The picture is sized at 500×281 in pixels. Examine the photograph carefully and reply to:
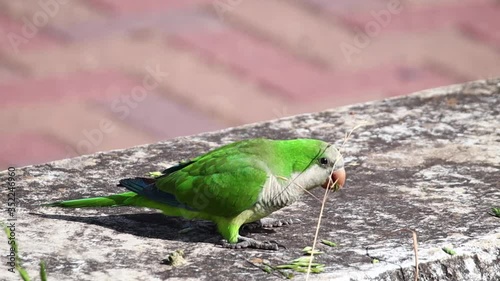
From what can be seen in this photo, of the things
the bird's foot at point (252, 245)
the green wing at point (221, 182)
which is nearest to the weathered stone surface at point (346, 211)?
the bird's foot at point (252, 245)

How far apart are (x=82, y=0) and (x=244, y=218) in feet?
10.3

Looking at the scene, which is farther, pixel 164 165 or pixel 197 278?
pixel 164 165

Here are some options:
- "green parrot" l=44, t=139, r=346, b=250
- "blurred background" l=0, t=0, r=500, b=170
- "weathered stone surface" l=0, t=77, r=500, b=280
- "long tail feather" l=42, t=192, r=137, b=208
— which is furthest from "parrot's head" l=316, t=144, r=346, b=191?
"blurred background" l=0, t=0, r=500, b=170

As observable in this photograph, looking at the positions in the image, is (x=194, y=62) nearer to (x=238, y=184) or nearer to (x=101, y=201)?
(x=101, y=201)

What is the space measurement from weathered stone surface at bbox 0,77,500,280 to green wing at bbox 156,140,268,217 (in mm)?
138

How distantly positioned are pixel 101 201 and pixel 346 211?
846 mm

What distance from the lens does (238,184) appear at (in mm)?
3328

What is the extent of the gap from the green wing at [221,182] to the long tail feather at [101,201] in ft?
0.44

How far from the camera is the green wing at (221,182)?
3316 millimetres

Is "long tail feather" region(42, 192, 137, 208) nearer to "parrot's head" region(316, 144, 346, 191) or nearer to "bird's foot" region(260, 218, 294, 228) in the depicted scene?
"bird's foot" region(260, 218, 294, 228)

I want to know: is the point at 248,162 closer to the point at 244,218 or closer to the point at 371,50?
the point at 244,218

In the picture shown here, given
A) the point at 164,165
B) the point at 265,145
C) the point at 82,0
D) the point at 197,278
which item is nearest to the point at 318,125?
the point at 164,165

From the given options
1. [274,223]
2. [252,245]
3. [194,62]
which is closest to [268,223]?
[274,223]

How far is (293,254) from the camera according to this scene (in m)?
3.31
